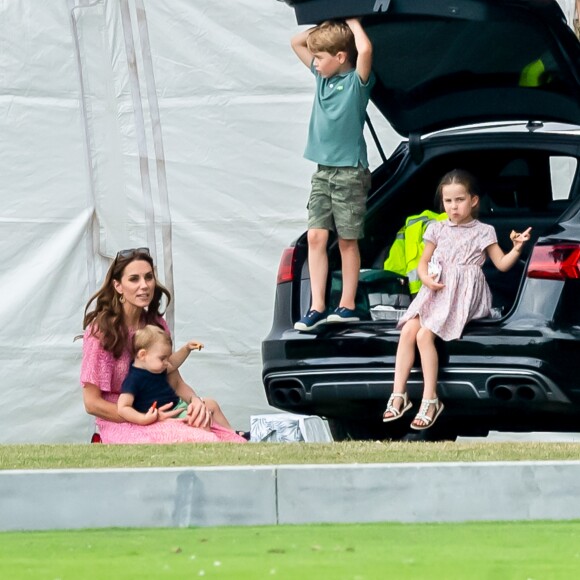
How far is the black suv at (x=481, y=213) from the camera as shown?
23.1 feet

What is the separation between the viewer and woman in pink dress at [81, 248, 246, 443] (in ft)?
26.1

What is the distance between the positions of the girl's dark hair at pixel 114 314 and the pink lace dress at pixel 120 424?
Answer: 0.04 meters

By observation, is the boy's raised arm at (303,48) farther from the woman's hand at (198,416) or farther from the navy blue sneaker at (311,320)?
the woman's hand at (198,416)

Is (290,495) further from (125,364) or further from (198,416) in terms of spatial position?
(125,364)

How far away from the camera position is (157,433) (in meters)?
7.95

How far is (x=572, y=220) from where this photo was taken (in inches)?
280

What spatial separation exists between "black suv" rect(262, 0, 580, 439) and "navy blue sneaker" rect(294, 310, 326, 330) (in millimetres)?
50

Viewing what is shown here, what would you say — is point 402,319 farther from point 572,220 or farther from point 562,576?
point 562,576

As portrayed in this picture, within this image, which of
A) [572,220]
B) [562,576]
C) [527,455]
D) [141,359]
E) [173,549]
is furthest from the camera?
[141,359]

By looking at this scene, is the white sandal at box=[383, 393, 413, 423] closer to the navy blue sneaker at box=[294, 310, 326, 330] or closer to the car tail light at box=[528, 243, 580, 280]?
the navy blue sneaker at box=[294, 310, 326, 330]

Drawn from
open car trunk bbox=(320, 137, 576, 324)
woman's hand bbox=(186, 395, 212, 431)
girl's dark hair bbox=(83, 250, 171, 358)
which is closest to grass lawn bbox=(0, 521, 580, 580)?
woman's hand bbox=(186, 395, 212, 431)

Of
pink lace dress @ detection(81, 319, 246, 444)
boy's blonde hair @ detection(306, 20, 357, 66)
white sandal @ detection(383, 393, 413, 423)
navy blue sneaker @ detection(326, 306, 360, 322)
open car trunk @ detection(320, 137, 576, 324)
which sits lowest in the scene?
pink lace dress @ detection(81, 319, 246, 444)

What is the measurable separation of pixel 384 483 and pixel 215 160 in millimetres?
5267

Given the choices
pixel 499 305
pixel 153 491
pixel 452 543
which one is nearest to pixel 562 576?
pixel 452 543
